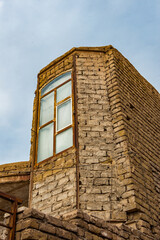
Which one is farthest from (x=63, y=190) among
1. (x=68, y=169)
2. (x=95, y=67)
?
(x=95, y=67)

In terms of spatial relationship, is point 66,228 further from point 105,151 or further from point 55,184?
point 105,151

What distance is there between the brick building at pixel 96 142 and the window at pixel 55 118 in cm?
2

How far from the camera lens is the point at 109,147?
7.35 m

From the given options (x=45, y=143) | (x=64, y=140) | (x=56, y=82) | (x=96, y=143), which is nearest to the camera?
(x=96, y=143)

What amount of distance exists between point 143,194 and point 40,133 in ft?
10.4

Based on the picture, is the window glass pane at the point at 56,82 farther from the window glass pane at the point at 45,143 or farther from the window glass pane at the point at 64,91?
the window glass pane at the point at 45,143

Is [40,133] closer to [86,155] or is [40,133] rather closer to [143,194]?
[86,155]

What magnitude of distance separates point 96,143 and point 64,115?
1.25m

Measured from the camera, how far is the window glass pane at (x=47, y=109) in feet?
27.9

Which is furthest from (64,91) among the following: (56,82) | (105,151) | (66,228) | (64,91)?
(66,228)

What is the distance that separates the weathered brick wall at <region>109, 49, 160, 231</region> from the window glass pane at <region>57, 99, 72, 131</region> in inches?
43.6

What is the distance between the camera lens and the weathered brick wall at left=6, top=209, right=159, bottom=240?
4.23 metres

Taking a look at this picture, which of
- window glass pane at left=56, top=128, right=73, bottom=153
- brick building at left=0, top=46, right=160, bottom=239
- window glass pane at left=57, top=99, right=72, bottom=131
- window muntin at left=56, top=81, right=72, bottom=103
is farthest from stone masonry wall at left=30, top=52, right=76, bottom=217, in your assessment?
window muntin at left=56, top=81, right=72, bottom=103

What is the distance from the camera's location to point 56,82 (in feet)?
29.5
